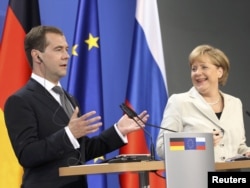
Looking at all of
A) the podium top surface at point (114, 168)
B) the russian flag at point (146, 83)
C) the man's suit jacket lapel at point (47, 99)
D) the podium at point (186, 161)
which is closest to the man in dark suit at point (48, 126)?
the man's suit jacket lapel at point (47, 99)

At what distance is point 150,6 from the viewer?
13.6 ft

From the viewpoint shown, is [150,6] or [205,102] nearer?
[205,102]

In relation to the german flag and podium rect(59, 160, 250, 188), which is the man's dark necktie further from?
the german flag

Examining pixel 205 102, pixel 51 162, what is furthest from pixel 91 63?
pixel 51 162

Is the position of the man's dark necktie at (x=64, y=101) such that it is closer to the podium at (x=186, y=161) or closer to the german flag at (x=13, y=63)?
the podium at (x=186, y=161)

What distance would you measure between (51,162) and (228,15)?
2928 millimetres

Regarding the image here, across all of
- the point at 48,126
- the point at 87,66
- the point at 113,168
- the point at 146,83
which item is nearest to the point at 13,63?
the point at 87,66

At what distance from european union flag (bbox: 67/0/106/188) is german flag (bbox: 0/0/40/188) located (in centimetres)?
36

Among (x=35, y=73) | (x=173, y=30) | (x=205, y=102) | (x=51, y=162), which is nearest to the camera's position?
(x=51, y=162)

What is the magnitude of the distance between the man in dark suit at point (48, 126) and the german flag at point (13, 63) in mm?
820

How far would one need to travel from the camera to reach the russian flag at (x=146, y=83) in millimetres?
3963

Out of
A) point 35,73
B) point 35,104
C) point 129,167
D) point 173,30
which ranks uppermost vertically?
point 173,30

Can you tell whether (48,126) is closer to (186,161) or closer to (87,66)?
(186,161)

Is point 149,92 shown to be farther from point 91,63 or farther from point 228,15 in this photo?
point 228,15
